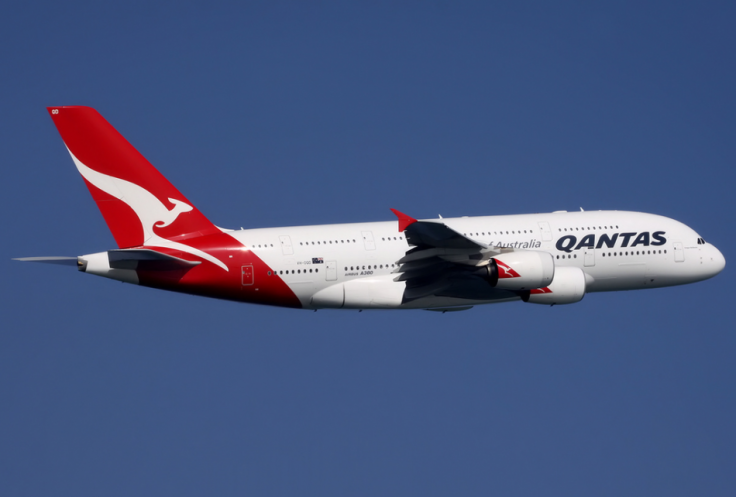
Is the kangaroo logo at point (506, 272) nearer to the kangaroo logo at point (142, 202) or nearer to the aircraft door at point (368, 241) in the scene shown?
the aircraft door at point (368, 241)

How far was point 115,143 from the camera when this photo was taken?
41.3m

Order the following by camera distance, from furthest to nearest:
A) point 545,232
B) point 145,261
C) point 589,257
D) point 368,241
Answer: point 589,257
point 545,232
point 368,241
point 145,261

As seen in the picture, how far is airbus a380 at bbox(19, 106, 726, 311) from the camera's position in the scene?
40.0 m

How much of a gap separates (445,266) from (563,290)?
5458 millimetres

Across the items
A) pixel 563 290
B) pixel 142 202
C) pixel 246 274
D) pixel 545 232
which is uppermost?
pixel 142 202

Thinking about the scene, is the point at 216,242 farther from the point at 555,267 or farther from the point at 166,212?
the point at 555,267

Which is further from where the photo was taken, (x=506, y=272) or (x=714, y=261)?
(x=714, y=261)

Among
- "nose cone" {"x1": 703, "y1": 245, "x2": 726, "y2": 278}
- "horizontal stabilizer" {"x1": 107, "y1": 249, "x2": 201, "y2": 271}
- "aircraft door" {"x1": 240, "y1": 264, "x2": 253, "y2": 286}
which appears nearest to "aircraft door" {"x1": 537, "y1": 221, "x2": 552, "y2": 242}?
"nose cone" {"x1": 703, "y1": 245, "x2": 726, "y2": 278}

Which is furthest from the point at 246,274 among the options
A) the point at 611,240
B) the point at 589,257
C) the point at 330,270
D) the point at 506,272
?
the point at 611,240

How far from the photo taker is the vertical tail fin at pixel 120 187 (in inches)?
1609

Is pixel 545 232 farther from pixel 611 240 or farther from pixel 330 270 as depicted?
pixel 330 270

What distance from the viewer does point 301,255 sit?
40812 mm

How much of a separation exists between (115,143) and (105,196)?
8.01ft

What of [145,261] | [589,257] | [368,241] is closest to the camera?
[145,261]
